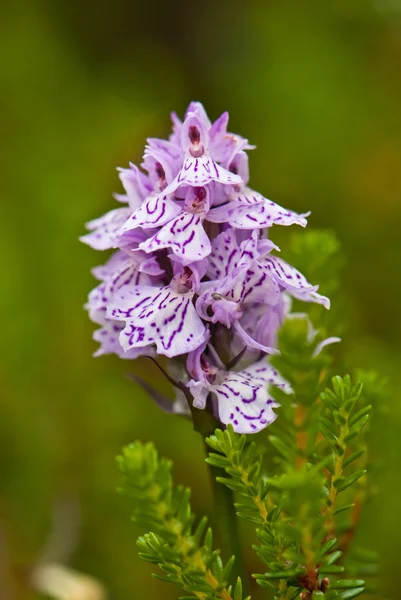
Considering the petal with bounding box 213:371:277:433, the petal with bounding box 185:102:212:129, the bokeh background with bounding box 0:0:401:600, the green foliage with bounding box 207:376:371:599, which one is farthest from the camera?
the bokeh background with bounding box 0:0:401:600

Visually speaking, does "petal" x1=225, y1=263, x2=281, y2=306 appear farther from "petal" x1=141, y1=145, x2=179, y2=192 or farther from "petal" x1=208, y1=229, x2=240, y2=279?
"petal" x1=141, y1=145, x2=179, y2=192

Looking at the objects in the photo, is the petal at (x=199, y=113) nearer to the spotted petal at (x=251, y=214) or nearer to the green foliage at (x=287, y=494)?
the spotted petal at (x=251, y=214)

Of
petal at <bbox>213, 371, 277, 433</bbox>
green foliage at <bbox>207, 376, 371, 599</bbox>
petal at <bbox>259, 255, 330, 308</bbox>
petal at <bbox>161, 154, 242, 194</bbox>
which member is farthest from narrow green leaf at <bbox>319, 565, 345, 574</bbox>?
petal at <bbox>161, 154, 242, 194</bbox>

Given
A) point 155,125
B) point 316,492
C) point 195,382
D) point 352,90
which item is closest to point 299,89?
point 352,90

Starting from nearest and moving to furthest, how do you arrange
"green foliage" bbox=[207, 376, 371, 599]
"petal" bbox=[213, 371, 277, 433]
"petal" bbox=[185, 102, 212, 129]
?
"green foliage" bbox=[207, 376, 371, 599], "petal" bbox=[213, 371, 277, 433], "petal" bbox=[185, 102, 212, 129]

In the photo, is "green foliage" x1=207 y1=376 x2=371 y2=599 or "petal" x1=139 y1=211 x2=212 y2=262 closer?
"green foliage" x1=207 y1=376 x2=371 y2=599

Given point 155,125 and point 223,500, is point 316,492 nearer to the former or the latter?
point 223,500

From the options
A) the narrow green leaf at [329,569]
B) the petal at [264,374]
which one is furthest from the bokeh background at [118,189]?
the narrow green leaf at [329,569]

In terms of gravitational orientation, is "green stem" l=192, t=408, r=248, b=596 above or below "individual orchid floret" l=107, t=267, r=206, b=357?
below
